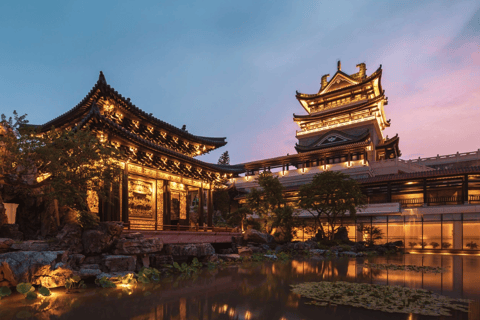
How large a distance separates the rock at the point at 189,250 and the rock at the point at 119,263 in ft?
11.0

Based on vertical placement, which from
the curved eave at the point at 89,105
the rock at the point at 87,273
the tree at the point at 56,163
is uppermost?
the curved eave at the point at 89,105

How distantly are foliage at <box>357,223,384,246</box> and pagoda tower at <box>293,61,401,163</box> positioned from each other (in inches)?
536

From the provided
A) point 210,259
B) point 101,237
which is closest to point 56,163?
point 101,237

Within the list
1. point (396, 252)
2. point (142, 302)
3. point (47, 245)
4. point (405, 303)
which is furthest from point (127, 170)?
point (396, 252)

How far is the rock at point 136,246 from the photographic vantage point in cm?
1276

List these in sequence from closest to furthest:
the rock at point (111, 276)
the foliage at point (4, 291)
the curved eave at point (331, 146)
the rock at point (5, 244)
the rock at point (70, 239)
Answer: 1. the foliage at point (4, 291)
2. the rock at point (5, 244)
3. the rock at point (111, 276)
4. the rock at point (70, 239)
5. the curved eave at point (331, 146)

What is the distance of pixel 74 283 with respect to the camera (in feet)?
34.4

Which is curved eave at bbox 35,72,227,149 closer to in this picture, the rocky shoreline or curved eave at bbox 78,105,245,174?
curved eave at bbox 78,105,245,174

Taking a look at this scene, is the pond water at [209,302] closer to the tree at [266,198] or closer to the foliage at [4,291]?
the foliage at [4,291]

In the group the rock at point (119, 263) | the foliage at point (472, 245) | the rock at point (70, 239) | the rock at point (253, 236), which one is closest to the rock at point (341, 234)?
the rock at point (253, 236)

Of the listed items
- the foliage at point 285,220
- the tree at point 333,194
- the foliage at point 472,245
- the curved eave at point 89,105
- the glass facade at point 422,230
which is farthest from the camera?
the glass facade at point 422,230

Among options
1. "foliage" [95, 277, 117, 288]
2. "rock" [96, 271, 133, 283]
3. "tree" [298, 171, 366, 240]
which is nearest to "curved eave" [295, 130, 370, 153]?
"tree" [298, 171, 366, 240]

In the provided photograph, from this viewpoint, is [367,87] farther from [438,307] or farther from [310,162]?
[438,307]

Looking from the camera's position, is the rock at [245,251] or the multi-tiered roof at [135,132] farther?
the rock at [245,251]
